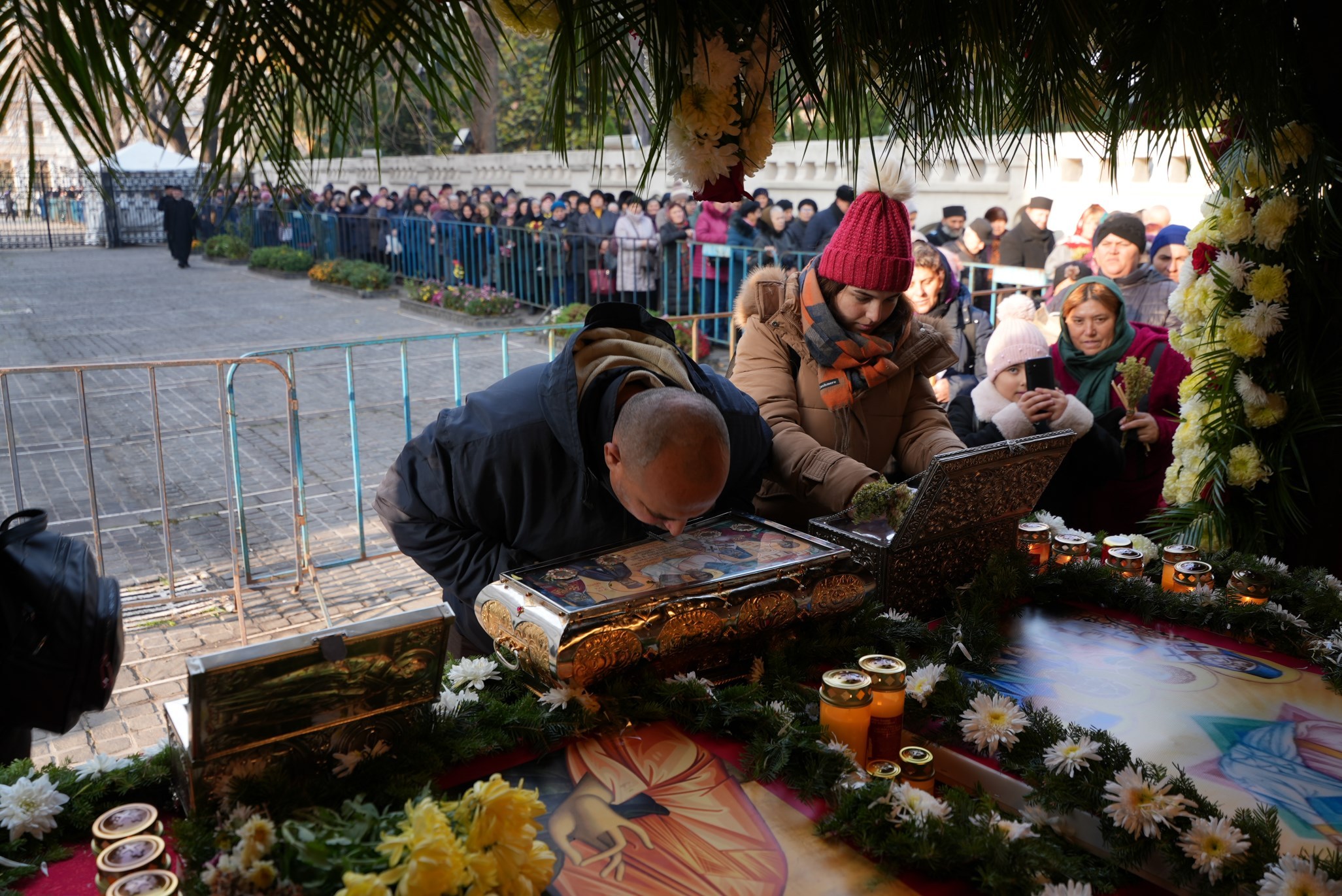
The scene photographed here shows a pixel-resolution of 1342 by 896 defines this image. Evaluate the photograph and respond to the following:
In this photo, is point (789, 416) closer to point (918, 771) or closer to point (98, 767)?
point (918, 771)

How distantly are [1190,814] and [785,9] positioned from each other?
1440 millimetres

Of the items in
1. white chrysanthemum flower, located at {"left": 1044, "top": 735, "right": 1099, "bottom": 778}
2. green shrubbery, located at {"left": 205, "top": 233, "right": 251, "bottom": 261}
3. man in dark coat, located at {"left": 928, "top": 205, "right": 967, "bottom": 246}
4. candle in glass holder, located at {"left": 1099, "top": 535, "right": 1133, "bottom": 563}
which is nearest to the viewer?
white chrysanthemum flower, located at {"left": 1044, "top": 735, "right": 1099, "bottom": 778}

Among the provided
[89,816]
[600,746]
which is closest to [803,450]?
[600,746]

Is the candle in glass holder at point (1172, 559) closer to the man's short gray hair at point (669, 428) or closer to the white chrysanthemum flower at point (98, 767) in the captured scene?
the man's short gray hair at point (669, 428)

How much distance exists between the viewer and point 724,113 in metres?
1.92

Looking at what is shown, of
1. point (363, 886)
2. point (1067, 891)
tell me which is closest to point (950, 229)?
point (1067, 891)

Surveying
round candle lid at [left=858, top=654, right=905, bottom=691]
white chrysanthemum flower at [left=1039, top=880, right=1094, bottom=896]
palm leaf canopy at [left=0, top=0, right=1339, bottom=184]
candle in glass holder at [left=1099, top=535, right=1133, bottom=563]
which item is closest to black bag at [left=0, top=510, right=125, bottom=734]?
palm leaf canopy at [left=0, top=0, right=1339, bottom=184]

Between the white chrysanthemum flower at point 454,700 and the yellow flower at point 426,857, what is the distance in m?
0.46

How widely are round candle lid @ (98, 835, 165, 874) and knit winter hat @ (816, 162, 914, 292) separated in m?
2.22

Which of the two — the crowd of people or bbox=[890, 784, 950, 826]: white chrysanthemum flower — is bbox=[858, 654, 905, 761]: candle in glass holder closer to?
bbox=[890, 784, 950, 826]: white chrysanthemum flower

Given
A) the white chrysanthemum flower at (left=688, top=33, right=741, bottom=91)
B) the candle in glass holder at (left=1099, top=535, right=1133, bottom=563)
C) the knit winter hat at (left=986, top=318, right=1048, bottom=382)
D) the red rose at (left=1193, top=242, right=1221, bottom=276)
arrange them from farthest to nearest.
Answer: the knit winter hat at (left=986, top=318, right=1048, bottom=382) → the red rose at (left=1193, top=242, right=1221, bottom=276) → the candle in glass holder at (left=1099, top=535, right=1133, bottom=563) → the white chrysanthemum flower at (left=688, top=33, right=741, bottom=91)

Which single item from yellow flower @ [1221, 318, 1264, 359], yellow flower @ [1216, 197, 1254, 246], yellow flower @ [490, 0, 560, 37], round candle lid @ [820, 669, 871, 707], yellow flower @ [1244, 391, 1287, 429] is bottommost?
round candle lid @ [820, 669, 871, 707]

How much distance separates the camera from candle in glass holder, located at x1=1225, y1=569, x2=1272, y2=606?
92.2 inches

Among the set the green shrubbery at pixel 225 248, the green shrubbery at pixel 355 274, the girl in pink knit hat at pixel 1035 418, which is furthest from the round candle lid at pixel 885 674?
the green shrubbery at pixel 225 248
